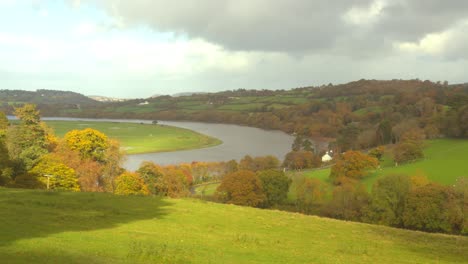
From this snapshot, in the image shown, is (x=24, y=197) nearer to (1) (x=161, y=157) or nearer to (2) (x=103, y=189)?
(2) (x=103, y=189)

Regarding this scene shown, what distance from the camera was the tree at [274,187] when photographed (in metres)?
57.0

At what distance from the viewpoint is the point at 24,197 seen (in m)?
25.7

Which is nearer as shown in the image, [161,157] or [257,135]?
[161,157]

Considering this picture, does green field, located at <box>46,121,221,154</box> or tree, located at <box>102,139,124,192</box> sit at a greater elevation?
tree, located at <box>102,139,124,192</box>

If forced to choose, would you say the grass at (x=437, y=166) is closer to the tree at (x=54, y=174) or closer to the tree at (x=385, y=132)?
the tree at (x=385, y=132)

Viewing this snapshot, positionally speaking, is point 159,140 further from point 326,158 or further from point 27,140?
point 27,140

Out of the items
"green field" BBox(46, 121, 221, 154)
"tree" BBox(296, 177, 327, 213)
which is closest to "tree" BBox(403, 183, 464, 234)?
"tree" BBox(296, 177, 327, 213)

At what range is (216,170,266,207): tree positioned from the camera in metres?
54.4

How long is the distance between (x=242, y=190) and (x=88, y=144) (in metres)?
21.3

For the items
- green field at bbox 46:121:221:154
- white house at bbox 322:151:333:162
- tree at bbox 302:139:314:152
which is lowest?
white house at bbox 322:151:333:162

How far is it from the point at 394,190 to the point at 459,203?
7.29 m

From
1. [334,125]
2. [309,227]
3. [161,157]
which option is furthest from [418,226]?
[334,125]

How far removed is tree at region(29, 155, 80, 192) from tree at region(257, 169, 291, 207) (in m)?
26.4

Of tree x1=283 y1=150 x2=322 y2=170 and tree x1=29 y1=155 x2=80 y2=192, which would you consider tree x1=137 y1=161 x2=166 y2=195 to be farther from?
tree x1=283 y1=150 x2=322 y2=170
